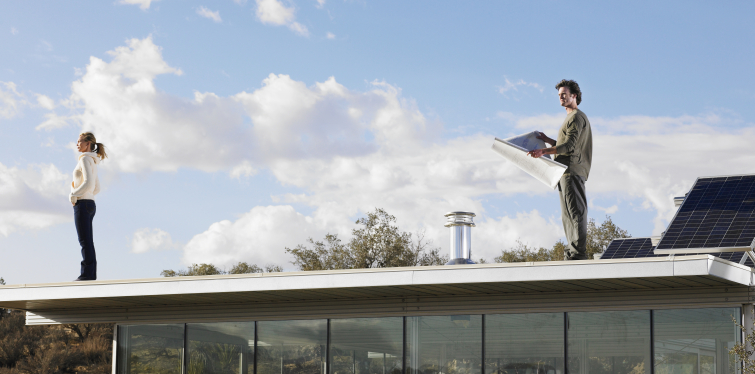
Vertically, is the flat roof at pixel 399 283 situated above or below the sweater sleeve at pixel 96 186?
below

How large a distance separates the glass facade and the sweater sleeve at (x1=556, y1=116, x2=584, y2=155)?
1.95 m

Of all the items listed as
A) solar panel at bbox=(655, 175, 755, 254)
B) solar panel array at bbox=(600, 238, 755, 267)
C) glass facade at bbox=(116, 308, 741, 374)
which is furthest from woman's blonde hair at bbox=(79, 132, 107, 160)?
solar panel array at bbox=(600, 238, 755, 267)

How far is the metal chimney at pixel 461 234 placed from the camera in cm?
1104

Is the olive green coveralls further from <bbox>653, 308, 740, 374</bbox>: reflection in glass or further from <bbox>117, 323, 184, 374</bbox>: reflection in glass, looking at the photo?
<bbox>117, 323, 184, 374</bbox>: reflection in glass

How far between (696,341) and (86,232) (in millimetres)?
7964

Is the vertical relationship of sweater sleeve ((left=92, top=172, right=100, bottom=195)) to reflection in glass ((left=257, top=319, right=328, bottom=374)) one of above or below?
above

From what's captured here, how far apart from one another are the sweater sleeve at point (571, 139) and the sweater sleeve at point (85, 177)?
6276 millimetres

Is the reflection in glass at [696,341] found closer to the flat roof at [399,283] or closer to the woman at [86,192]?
the flat roof at [399,283]

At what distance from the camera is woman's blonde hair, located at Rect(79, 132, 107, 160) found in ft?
37.1

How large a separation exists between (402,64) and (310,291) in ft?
32.9

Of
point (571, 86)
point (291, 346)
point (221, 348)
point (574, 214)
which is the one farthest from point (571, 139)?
point (221, 348)

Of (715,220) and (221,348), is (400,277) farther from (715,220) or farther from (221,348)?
(715,220)

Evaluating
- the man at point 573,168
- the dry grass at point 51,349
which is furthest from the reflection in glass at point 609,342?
the dry grass at point 51,349

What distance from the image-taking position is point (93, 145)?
37.6ft
